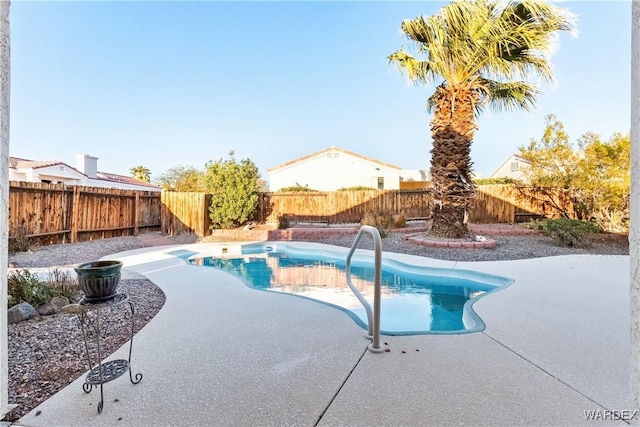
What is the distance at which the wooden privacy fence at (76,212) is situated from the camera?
25.2 ft

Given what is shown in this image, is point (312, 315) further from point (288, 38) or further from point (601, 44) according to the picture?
point (288, 38)

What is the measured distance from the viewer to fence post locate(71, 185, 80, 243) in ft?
29.6

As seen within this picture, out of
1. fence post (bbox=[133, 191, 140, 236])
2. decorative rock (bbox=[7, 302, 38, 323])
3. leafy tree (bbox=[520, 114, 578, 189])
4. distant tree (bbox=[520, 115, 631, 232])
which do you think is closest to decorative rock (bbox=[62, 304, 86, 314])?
decorative rock (bbox=[7, 302, 38, 323])

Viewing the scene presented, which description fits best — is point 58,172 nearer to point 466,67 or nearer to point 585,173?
point 466,67

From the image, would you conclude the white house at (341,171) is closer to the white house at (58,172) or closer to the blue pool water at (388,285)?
the white house at (58,172)

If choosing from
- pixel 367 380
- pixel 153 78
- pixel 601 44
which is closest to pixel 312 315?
pixel 367 380

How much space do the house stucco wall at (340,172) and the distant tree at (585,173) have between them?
38.3 ft

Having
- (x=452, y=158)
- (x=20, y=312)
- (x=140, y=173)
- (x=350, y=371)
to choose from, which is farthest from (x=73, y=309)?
(x=140, y=173)

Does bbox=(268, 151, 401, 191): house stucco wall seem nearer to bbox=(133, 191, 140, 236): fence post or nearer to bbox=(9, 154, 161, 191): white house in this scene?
bbox=(133, 191, 140, 236): fence post

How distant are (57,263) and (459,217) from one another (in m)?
9.84

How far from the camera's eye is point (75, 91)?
1150 centimetres

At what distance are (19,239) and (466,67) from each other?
12007 mm

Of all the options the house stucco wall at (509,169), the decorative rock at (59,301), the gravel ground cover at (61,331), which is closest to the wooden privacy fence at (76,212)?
the gravel ground cover at (61,331)

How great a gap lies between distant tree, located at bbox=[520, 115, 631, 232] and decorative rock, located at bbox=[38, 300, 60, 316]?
1286 cm
